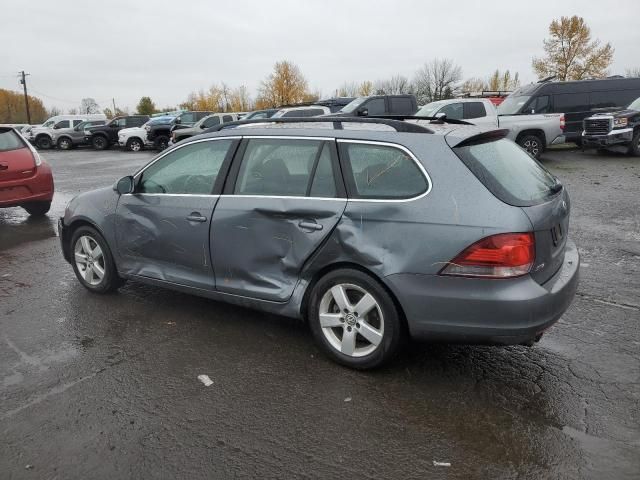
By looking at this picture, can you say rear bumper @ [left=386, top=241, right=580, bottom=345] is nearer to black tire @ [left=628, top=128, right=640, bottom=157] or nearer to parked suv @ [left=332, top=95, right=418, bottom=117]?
parked suv @ [left=332, top=95, right=418, bottom=117]

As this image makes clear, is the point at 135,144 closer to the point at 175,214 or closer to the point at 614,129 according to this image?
the point at 614,129

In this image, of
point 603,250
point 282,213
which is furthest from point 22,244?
point 603,250

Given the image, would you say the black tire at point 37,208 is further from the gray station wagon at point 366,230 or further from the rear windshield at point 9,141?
the gray station wagon at point 366,230

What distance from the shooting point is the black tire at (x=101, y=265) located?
500 cm

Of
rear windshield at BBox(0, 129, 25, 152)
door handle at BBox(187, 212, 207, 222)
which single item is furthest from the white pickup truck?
door handle at BBox(187, 212, 207, 222)

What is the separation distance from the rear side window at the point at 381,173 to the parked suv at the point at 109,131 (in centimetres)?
2869

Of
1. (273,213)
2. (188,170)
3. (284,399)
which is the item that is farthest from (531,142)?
(284,399)

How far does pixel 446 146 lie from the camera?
3408 millimetres

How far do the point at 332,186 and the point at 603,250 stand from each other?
4224 millimetres

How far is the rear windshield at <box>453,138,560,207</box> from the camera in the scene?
3273 millimetres

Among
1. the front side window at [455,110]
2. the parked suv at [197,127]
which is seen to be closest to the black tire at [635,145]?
the front side window at [455,110]

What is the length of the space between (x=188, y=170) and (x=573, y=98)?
1511 centimetres

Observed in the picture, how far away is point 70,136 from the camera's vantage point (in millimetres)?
31500

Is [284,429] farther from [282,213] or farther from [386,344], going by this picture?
[282,213]
